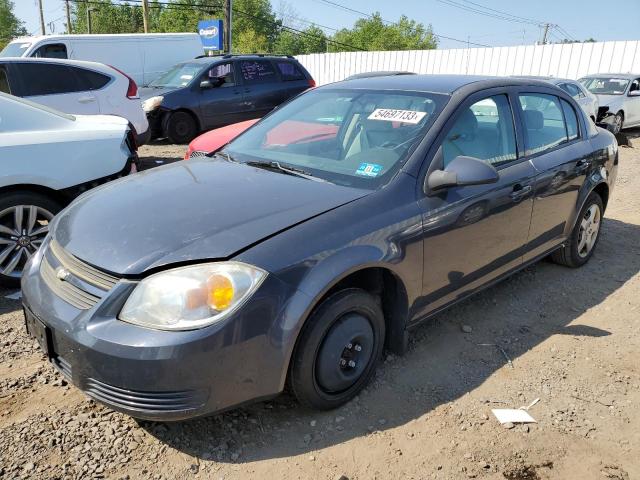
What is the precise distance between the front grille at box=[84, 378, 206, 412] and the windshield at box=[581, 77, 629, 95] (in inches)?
584

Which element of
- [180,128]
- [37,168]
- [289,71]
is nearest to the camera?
[37,168]

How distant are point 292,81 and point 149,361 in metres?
10.6

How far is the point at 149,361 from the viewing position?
2.06 m

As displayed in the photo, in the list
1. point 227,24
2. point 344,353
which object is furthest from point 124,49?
point 344,353

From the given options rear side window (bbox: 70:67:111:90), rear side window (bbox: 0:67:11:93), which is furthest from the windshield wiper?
rear side window (bbox: 0:67:11:93)

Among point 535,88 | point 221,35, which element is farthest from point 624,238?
point 221,35

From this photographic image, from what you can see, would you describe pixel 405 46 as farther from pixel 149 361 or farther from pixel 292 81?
pixel 149 361

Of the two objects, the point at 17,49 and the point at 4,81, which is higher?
the point at 17,49

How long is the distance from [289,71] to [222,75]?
1.63m

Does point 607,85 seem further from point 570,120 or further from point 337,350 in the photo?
point 337,350

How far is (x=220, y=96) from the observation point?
431 inches

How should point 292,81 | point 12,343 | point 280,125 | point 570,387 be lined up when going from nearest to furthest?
point 570,387 → point 12,343 → point 280,125 → point 292,81

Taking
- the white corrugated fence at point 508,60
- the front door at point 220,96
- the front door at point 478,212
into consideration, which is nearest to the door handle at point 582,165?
the front door at point 478,212

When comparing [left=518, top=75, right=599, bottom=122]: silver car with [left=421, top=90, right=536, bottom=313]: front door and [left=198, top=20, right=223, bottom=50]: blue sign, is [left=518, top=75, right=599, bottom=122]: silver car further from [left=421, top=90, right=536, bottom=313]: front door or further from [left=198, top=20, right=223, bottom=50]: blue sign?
[left=198, top=20, right=223, bottom=50]: blue sign
